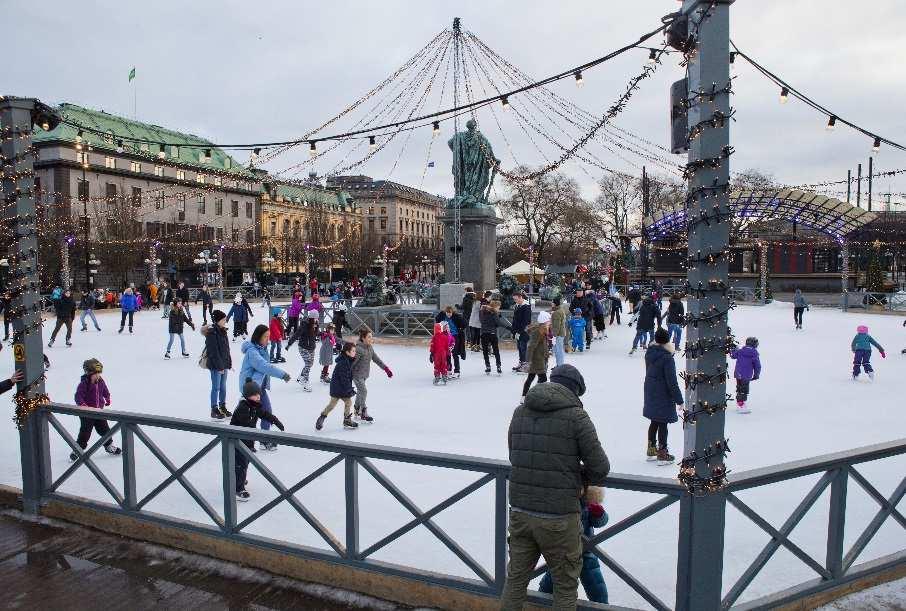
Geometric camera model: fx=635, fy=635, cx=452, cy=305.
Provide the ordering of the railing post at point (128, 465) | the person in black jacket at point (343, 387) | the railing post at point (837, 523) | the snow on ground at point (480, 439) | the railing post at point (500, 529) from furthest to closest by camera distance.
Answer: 1. the person in black jacket at point (343, 387)
2. the railing post at point (128, 465)
3. the snow on ground at point (480, 439)
4. the railing post at point (837, 523)
5. the railing post at point (500, 529)

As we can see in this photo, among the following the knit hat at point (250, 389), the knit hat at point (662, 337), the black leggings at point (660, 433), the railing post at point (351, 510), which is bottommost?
the black leggings at point (660, 433)

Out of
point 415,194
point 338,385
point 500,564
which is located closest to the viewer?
point 500,564

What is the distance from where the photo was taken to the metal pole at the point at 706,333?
130 inches

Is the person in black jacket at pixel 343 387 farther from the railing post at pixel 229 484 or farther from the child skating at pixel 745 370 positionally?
the child skating at pixel 745 370

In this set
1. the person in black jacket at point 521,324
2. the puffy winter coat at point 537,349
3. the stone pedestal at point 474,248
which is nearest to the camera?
the puffy winter coat at point 537,349

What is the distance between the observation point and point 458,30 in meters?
13.5

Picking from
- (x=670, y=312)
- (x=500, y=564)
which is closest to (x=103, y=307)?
(x=670, y=312)

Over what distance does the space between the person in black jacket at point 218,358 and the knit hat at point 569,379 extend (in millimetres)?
6812

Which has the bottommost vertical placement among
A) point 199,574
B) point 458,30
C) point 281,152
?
point 199,574

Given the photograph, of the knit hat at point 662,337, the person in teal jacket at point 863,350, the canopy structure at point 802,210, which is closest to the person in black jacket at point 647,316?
the person in teal jacket at point 863,350

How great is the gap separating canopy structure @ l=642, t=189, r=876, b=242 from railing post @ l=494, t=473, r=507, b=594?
25.6 m

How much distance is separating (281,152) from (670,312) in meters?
9.83

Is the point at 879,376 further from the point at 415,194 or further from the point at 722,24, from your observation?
the point at 415,194

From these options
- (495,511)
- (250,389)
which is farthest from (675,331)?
(495,511)
